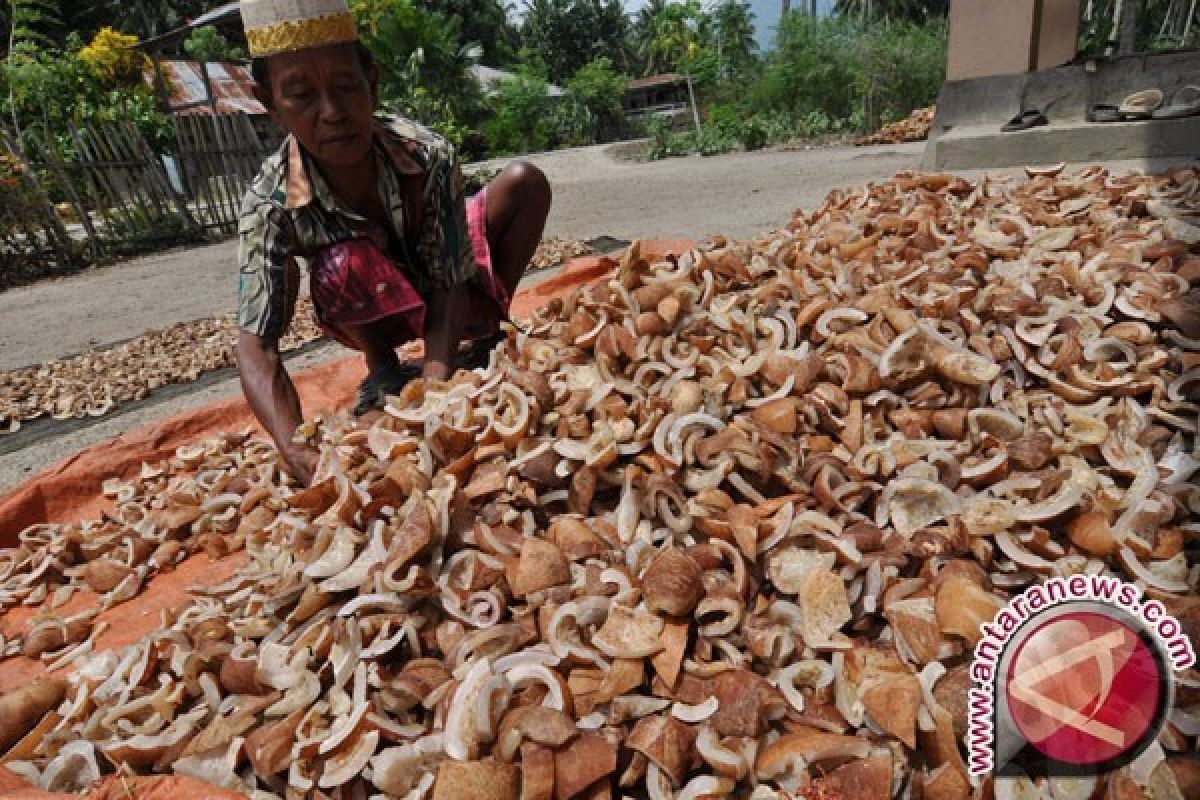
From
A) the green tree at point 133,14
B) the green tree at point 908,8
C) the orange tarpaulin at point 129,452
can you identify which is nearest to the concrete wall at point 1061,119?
the orange tarpaulin at point 129,452

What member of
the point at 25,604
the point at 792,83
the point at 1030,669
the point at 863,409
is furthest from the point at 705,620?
the point at 792,83

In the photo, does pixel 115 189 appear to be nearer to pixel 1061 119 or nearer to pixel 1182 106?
pixel 1061 119

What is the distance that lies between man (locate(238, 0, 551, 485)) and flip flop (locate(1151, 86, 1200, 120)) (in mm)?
3713

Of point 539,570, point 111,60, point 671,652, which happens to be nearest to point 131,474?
point 539,570

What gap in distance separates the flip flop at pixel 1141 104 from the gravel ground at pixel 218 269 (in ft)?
1.19

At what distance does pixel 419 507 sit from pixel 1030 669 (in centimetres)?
99

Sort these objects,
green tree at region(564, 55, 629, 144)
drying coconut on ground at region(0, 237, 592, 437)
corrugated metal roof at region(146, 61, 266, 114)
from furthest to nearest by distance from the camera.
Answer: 1. green tree at region(564, 55, 629, 144)
2. corrugated metal roof at region(146, 61, 266, 114)
3. drying coconut on ground at region(0, 237, 592, 437)

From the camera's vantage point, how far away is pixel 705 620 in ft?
3.91

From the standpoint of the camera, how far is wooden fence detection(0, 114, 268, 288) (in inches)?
Result: 285

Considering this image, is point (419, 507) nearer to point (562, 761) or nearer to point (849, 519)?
point (562, 761)

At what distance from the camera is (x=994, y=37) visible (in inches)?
195

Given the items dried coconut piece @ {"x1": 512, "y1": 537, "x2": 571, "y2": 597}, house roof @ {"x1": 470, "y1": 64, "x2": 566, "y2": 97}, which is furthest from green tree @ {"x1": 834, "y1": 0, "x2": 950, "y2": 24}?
dried coconut piece @ {"x1": 512, "y1": 537, "x2": 571, "y2": 597}

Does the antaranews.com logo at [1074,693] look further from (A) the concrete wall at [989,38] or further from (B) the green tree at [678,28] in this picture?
(B) the green tree at [678,28]

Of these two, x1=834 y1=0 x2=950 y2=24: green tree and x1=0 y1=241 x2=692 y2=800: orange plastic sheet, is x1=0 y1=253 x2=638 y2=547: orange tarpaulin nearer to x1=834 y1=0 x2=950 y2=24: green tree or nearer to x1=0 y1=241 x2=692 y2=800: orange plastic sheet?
x1=0 y1=241 x2=692 y2=800: orange plastic sheet
